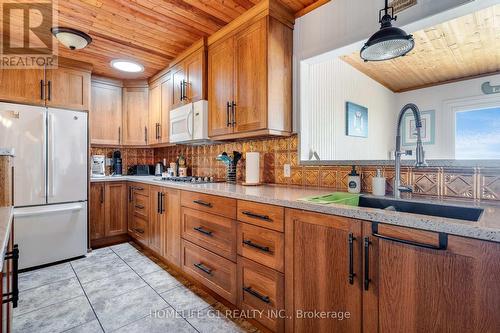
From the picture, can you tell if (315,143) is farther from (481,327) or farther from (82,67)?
(82,67)

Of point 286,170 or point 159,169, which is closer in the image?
point 286,170

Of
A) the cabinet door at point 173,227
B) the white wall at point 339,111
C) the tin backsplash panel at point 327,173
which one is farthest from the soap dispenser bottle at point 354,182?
the cabinet door at point 173,227

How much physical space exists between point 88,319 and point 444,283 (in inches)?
84.3

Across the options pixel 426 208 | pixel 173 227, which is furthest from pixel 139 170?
pixel 426 208

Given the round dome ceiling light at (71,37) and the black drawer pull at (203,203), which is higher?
the round dome ceiling light at (71,37)

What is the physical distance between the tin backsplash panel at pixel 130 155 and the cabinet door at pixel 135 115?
0.38 m

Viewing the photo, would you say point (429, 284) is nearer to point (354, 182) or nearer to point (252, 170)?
point (354, 182)

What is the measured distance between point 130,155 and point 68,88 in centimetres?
139

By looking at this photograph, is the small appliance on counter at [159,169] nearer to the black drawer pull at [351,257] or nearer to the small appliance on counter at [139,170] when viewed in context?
the small appliance on counter at [139,170]

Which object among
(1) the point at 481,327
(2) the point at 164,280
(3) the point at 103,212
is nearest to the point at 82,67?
(3) the point at 103,212

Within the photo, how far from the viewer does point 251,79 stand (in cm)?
207

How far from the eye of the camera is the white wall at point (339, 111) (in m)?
2.24

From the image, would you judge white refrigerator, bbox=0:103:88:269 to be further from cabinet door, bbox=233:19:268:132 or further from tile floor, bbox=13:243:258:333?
cabinet door, bbox=233:19:268:132

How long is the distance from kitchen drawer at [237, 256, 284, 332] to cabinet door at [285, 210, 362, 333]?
0.06m
